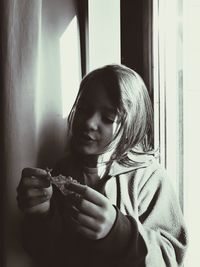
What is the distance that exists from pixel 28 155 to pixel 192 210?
394 millimetres

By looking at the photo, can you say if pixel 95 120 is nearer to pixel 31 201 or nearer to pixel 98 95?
pixel 98 95

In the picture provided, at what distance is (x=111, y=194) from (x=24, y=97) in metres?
0.26

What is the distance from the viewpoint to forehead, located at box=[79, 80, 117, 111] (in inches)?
30.1

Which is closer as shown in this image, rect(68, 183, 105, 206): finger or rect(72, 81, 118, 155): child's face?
rect(68, 183, 105, 206): finger

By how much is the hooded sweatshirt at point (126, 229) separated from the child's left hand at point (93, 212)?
0.05 feet

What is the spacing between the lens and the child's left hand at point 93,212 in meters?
0.66

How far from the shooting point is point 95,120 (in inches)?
29.8

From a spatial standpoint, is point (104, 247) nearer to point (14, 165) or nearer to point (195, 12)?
point (14, 165)

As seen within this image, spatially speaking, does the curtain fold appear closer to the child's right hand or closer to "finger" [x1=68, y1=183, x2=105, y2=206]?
the child's right hand

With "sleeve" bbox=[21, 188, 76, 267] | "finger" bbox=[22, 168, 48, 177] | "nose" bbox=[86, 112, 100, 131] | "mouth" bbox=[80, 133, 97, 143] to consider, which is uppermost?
"nose" bbox=[86, 112, 100, 131]

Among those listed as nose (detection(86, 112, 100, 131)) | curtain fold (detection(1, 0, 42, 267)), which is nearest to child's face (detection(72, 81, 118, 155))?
nose (detection(86, 112, 100, 131))

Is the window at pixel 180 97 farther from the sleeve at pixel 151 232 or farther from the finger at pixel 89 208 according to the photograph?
the finger at pixel 89 208


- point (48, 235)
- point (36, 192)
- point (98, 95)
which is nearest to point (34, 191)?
point (36, 192)

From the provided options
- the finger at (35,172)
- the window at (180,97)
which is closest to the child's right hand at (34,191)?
the finger at (35,172)
